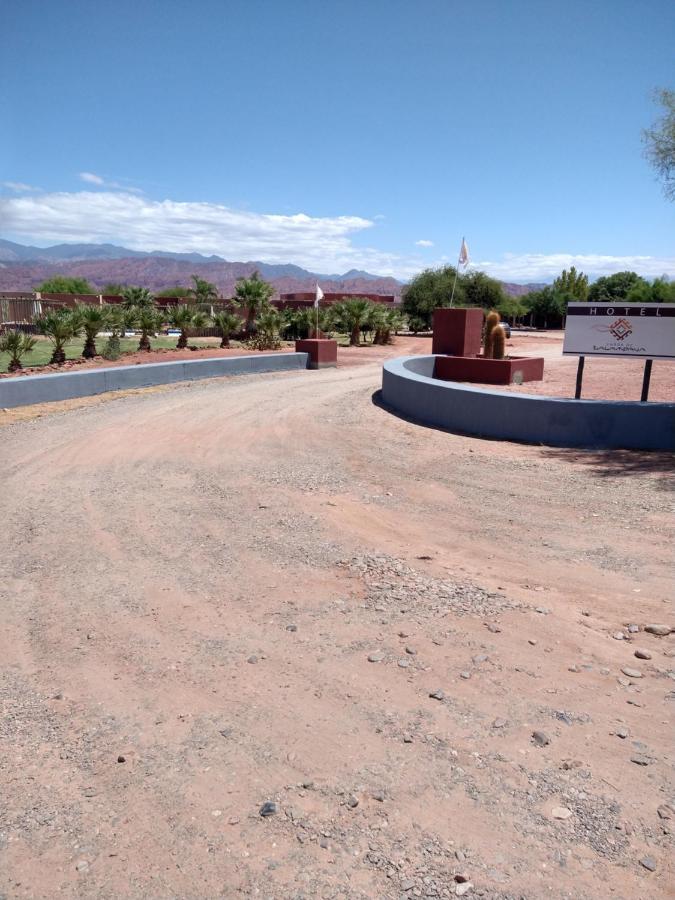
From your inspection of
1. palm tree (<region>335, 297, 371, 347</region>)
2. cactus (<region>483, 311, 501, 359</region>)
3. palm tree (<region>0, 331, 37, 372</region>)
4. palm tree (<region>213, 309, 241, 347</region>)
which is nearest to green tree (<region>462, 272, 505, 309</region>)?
palm tree (<region>335, 297, 371, 347</region>)

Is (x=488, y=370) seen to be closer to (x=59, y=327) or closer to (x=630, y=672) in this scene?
(x=59, y=327)

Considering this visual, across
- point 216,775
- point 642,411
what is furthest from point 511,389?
point 216,775

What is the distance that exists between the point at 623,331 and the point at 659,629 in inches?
316

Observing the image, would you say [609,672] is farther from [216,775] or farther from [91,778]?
[91,778]

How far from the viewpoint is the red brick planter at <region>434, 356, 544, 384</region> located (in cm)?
1730

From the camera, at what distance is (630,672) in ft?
14.3

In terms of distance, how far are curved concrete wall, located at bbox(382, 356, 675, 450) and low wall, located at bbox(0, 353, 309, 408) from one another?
8264 mm

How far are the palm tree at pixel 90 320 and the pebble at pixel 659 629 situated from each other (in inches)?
852

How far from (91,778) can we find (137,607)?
1967 mm

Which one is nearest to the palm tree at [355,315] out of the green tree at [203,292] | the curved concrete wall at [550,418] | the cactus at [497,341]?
the cactus at [497,341]

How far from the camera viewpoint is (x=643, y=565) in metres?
6.12

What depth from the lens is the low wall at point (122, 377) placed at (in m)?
15.0

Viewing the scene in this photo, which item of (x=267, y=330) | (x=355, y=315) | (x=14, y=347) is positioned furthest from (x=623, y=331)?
(x=355, y=315)

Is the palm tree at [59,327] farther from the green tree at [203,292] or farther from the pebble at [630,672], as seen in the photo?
the green tree at [203,292]
